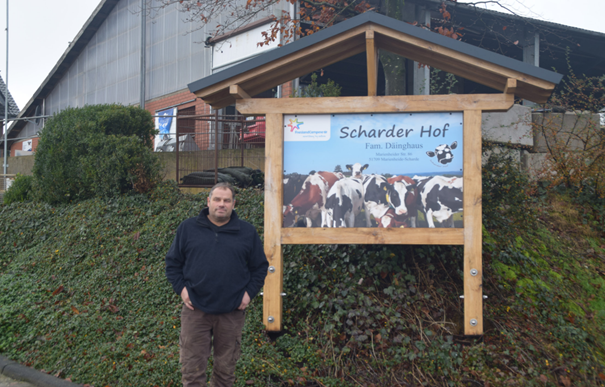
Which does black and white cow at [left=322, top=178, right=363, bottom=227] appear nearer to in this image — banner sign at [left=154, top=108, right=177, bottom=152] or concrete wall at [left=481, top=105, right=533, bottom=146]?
concrete wall at [left=481, top=105, right=533, bottom=146]

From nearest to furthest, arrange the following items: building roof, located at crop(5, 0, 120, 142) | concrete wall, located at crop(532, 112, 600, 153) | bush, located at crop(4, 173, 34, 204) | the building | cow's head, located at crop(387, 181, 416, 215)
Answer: cow's head, located at crop(387, 181, 416, 215) < concrete wall, located at crop(532, 112, 600, 153) < bush, located at crop(4, 173, 34, 204) < the building < building roof, located at crop(5, 0, 120, 142)

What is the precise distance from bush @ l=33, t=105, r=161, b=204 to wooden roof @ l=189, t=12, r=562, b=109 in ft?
13.6

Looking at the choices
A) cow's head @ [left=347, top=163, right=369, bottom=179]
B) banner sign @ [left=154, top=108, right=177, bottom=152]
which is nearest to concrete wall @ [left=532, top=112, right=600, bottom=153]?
cow's head @ [left=347, top=163, right=369, bottom=179]

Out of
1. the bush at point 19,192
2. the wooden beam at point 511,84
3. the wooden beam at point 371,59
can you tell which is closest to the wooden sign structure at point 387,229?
the wooden beam at point 511,84

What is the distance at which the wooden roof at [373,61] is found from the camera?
4.68m

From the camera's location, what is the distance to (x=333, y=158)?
497 centimetres

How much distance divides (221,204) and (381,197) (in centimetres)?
184

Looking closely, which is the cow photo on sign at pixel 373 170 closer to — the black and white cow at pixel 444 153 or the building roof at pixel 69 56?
the black and white cow at pixel 444 153

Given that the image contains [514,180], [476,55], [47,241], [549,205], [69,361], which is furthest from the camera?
[47,241]

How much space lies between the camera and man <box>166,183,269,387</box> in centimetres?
358

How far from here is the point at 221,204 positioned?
3650mm

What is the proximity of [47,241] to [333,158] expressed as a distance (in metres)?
6.15

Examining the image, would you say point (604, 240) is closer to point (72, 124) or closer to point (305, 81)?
point (72, 124)

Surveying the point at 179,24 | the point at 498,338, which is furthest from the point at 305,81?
the point at 498,338
